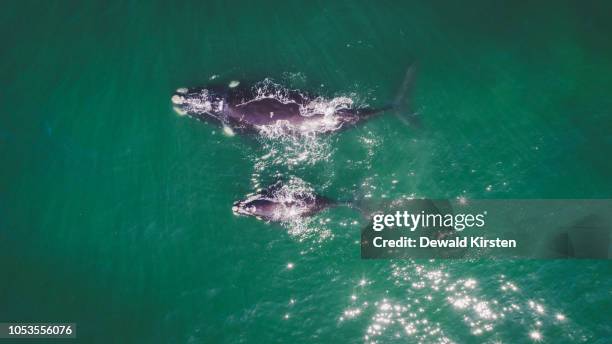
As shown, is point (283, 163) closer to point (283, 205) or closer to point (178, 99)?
point (283, 205)

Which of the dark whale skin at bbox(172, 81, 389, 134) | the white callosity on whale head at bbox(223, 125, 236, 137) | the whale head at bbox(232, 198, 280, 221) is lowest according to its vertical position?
the whale head at bbox(232, 198, 280, 221)

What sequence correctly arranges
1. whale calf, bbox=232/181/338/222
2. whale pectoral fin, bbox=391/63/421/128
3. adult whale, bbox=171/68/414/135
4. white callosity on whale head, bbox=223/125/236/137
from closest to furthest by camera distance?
whale calf, bbox=232/181/338/222 < adult whale, bbox=171/68/414/135 < whale pectoral fin, bbox=391/63/421/128 < white callosity on whale head, bbox=223/125/236/137

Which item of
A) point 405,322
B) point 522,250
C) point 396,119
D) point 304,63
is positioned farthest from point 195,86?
point 522,250

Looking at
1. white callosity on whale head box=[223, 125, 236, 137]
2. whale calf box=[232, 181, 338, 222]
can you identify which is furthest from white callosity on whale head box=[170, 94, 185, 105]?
whale calf box=[232, 181, 338, 222]

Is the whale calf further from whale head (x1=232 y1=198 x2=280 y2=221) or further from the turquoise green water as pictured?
the turquoise green water

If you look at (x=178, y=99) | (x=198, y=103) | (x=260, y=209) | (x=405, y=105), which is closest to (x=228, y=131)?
(x=198, y=103)

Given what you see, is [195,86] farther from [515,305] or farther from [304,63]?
[515,305]
